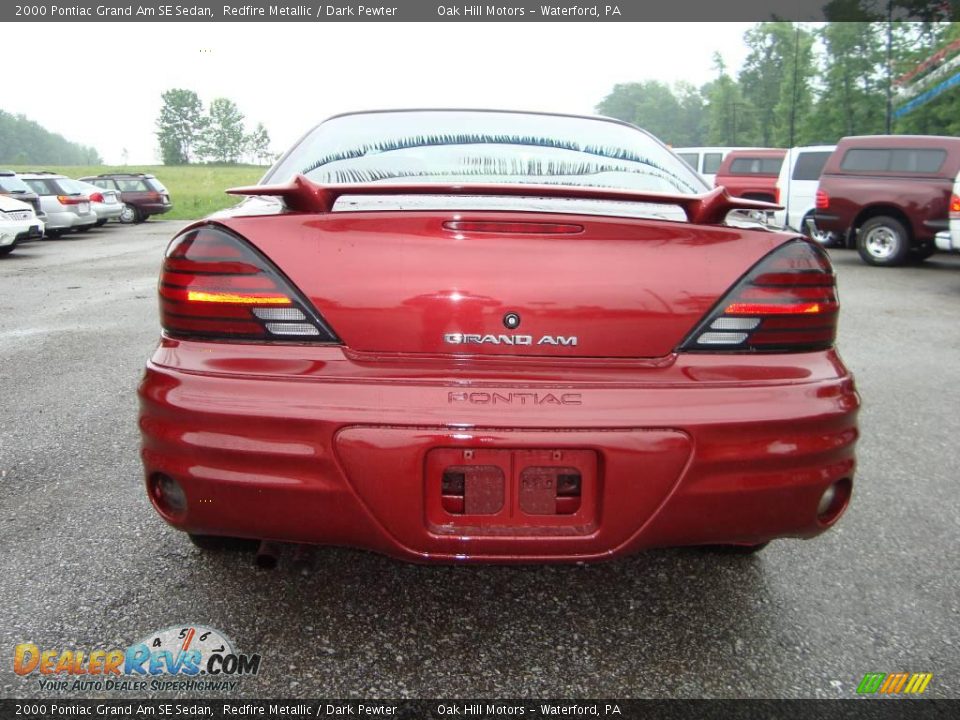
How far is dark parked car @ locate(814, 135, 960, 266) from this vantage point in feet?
34.7

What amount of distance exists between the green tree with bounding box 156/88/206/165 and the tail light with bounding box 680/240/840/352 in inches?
4603

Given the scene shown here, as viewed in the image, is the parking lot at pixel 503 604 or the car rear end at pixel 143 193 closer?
the parking lot at pixel 503 604

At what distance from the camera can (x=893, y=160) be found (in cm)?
1100

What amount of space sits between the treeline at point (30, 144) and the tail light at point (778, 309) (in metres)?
130

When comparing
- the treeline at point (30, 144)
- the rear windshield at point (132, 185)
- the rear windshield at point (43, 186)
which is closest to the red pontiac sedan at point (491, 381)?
the rear windshield at point (43, 186)

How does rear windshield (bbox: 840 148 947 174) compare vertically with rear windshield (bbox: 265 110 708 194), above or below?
below

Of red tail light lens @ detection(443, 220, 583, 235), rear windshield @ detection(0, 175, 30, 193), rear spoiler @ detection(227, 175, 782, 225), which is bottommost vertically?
rear windshield @ detection(0, 175, 30, 193)

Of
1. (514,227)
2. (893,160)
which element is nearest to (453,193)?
(514,227)

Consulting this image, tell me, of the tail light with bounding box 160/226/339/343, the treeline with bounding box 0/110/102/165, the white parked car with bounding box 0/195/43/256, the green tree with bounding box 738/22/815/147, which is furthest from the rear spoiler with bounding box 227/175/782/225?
the treeline with bounding box 0/110/102/165

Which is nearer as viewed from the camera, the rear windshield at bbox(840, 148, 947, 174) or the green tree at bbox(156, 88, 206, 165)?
the rear windshield at bbox(840, 148, 947, 174)

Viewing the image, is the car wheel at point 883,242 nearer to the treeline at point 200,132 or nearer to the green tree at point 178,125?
the treeline at point 200,132

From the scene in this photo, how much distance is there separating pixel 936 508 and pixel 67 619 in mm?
2954

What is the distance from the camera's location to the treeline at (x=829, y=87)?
113 feet

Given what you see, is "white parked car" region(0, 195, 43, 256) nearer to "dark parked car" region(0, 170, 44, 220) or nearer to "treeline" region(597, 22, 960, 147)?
"dark parked car" region(0, 170, 44, 220)
